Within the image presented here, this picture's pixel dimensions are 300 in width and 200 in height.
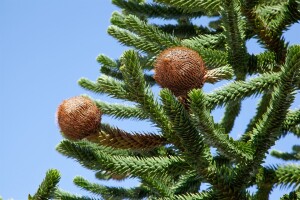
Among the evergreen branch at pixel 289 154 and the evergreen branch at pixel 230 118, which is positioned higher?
the evergreen branch at pixel 289 154

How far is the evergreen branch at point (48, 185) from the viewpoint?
2311mm

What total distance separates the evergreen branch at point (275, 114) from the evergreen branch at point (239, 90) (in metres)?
0.46

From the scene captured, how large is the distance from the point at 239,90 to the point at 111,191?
1.46 metres

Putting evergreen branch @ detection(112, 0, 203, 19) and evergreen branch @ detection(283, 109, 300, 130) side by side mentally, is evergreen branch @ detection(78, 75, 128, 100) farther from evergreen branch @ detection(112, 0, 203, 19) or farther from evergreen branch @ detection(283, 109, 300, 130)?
evergreen branch @ detection(112, 0, 203, 19)

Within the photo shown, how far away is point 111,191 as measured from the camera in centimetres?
388

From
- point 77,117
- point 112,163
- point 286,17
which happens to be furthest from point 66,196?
point 286,17

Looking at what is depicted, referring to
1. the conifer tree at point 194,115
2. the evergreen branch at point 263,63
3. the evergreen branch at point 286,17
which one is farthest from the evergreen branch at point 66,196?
the evergreen branch at point 286,17

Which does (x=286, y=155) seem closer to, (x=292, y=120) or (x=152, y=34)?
(x=292, y=120)

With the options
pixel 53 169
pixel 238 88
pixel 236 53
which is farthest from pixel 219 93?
pixel 53 169

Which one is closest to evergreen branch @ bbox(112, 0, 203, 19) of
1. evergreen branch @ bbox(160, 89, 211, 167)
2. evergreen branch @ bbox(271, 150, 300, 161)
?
evergreen branch @ bbox(271, 150, 300, 161)

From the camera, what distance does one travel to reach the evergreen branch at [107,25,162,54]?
3.76 metres

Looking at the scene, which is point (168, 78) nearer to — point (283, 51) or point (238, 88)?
point (238, 88)

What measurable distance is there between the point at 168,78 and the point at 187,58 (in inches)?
5.5

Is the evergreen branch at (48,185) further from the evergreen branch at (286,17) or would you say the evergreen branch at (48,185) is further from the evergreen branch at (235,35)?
the evergreen branch at (286,17)
